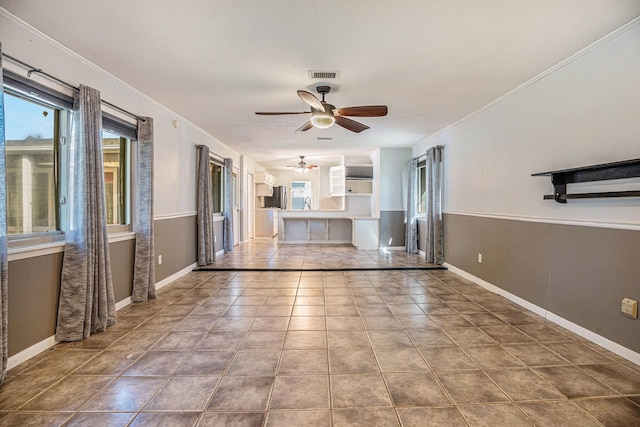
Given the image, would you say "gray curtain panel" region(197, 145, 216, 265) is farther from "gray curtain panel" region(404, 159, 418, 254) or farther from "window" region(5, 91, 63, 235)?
"gray curtain panel" region(404, 159, 418, 254)

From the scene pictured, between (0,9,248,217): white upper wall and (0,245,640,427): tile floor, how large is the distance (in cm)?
171

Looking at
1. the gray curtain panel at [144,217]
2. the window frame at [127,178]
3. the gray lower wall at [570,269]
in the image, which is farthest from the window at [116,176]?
the gray lower wall at [570,269]

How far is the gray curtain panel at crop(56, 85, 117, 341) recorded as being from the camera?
7.92 ft

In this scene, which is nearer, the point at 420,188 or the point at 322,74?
the point at 322,74

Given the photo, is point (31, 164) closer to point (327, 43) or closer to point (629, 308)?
point (327, 43)

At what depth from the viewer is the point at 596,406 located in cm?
167

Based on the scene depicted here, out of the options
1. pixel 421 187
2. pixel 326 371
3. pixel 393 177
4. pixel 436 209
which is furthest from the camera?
pixel 393 177

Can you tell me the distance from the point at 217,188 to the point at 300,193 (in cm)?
557

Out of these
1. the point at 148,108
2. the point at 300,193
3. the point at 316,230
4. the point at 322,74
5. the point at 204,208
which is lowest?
the point at 316,230

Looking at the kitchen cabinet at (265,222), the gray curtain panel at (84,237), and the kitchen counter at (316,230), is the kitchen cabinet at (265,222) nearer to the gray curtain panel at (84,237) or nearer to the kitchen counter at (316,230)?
the kitchen counter at (316,230)

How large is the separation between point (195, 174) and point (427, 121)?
386cm

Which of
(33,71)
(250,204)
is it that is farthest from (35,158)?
(250,204)

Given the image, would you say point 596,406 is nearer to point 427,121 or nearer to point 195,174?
point 427,121

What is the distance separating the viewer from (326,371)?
2.01m
